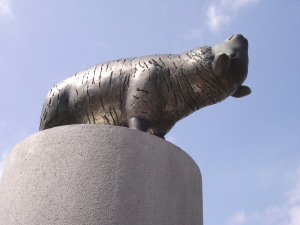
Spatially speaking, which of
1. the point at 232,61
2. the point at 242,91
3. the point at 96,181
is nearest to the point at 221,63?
the point at 232,61

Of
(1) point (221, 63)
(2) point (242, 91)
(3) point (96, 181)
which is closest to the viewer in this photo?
(3) point (96, 181)

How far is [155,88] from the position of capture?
3234 mm

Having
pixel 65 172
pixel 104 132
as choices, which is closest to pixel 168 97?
pixel 104 132

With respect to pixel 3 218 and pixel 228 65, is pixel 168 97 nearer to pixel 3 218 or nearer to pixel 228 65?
pixel 228 65

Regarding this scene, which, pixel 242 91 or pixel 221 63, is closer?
pixel 221 63

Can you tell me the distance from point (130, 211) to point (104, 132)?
0.55 metres

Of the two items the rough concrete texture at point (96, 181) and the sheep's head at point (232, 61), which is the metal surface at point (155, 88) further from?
the rough concrete texture at point (96, 181)

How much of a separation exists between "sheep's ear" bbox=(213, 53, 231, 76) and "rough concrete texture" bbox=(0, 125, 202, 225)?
878 mm

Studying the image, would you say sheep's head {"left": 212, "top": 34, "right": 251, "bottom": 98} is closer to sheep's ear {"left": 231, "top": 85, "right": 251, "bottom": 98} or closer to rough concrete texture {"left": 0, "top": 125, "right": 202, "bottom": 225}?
sheep's ear {"left": 231, "top": 85, "right": 251, "bottom": 98}

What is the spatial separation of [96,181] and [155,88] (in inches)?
43.8

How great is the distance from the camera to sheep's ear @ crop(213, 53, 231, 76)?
3.21 meters

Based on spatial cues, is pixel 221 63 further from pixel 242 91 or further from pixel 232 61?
pixel 242 91

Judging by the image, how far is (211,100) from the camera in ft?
11.2

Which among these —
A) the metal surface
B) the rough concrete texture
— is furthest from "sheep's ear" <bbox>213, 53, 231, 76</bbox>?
the rough concrete texture
